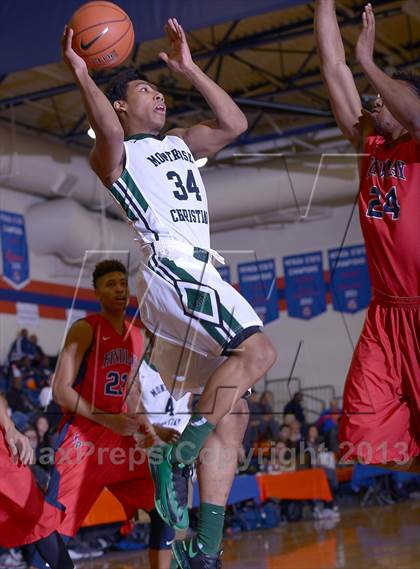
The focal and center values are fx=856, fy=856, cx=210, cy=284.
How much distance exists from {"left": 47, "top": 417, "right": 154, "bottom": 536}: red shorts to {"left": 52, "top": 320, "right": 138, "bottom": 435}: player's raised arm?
9cm

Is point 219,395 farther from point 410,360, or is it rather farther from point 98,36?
point 98,36

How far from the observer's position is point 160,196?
4.23 metres

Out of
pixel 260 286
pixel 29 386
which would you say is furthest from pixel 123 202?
pixel 260 286

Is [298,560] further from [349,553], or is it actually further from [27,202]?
[27,202]

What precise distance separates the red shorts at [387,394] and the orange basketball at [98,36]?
1952 mm

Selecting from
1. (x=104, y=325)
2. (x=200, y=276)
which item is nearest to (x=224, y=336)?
(x=200, y=276)

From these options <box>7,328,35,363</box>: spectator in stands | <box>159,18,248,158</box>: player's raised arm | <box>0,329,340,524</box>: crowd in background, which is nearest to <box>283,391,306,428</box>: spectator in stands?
<box>0,329,340,524</box>: crowd in background

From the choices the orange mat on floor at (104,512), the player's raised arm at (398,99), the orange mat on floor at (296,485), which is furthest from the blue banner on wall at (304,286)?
the player's raised arm at (398,99)

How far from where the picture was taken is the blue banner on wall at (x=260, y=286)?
54.8 feet

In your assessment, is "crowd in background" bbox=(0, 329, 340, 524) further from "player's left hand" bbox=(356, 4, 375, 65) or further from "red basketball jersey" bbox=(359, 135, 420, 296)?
"player's left hand" bbox=(356, 4, 375, 65)

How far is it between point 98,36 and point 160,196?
37.1 inches

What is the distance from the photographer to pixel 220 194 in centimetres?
1598

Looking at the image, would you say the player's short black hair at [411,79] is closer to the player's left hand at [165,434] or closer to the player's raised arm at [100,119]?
the player's raised arm at [100,119]

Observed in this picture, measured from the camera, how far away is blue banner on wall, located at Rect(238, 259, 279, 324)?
16.7 m
